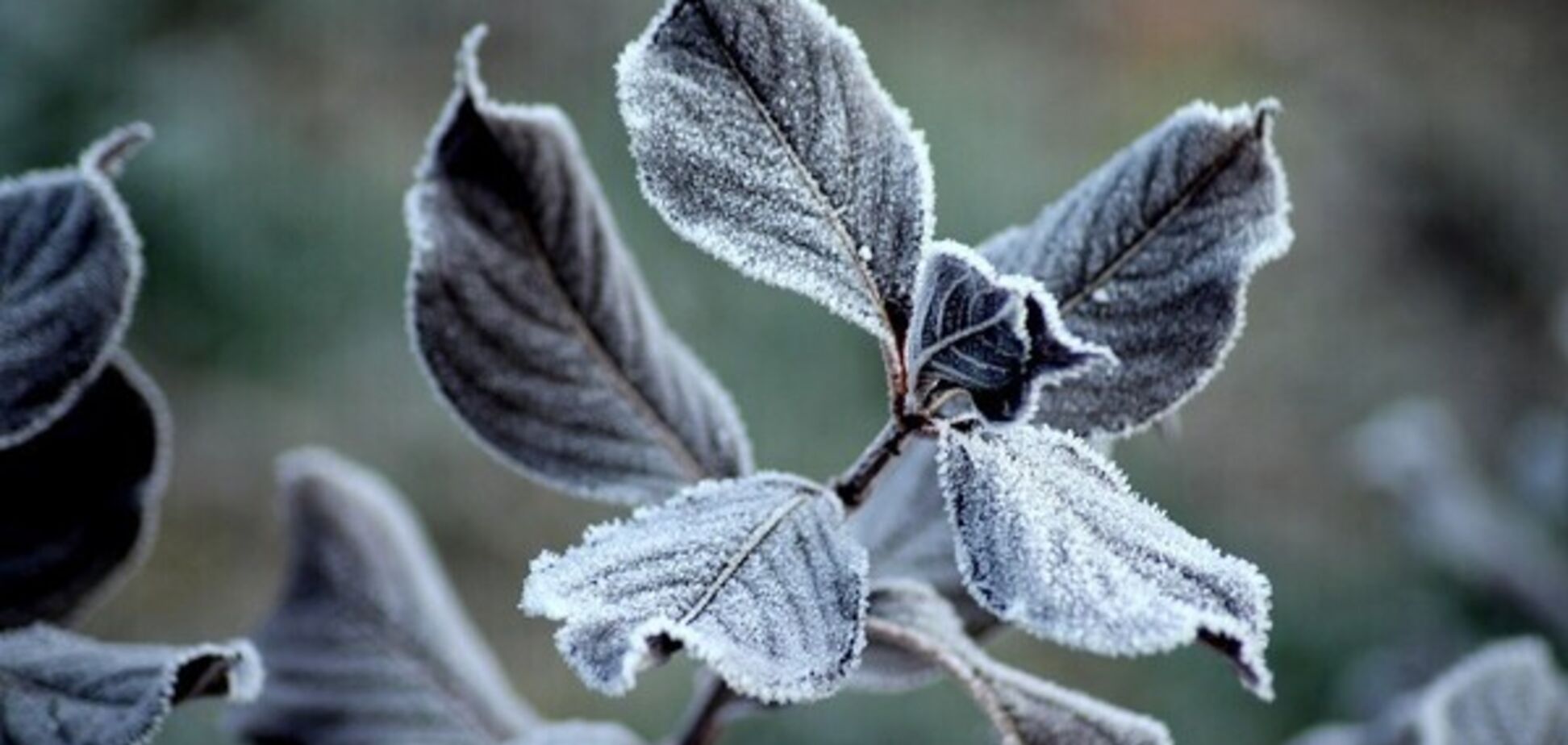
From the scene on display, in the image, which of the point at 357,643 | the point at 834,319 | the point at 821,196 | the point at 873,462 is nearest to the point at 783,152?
the point at 821,196

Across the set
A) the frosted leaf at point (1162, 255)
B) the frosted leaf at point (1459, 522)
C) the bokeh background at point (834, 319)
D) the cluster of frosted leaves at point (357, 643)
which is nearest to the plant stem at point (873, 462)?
the frosted leaf at point (1162, 255)

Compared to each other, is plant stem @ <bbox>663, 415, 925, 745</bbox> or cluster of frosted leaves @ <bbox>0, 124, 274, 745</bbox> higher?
plant stem @ <bbox>663, 415, 925, 745</bbox>

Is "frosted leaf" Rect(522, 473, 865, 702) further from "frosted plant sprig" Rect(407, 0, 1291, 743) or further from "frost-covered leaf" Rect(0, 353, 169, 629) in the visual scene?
"frost-covered leaf" Rect(0, 353, 169, 629)

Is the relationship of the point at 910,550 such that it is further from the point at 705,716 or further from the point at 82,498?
the point at 82,498

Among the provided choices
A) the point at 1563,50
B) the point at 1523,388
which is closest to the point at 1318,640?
the point at 1523,388

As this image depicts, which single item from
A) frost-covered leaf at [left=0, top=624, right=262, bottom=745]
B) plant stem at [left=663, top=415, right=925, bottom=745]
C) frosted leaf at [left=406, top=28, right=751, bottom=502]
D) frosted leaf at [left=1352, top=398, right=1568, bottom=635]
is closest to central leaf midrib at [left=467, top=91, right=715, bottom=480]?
frosted leaf at [left=406, top=28, right=751, bottom=502]

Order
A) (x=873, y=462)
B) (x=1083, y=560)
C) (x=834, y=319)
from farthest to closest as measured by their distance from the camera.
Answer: (x=834, y=319), (x=873, y=462), (x=1083, y=560)
